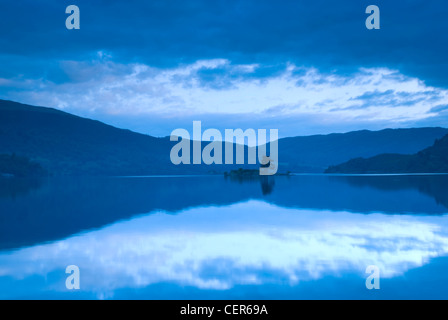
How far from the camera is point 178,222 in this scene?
78.3ft

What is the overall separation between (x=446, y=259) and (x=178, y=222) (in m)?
14.8

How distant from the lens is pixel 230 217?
26.1 m

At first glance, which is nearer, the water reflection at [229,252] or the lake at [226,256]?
the lake at [226,256]

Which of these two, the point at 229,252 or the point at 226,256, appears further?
the point at 229,252

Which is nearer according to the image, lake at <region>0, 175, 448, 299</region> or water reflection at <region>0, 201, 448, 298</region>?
lake at <region>0, 175, 448, 299</region>

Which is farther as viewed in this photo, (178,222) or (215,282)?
(178,222)

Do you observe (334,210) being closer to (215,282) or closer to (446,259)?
(446,259)

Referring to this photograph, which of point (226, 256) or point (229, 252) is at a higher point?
point (229, 252)
